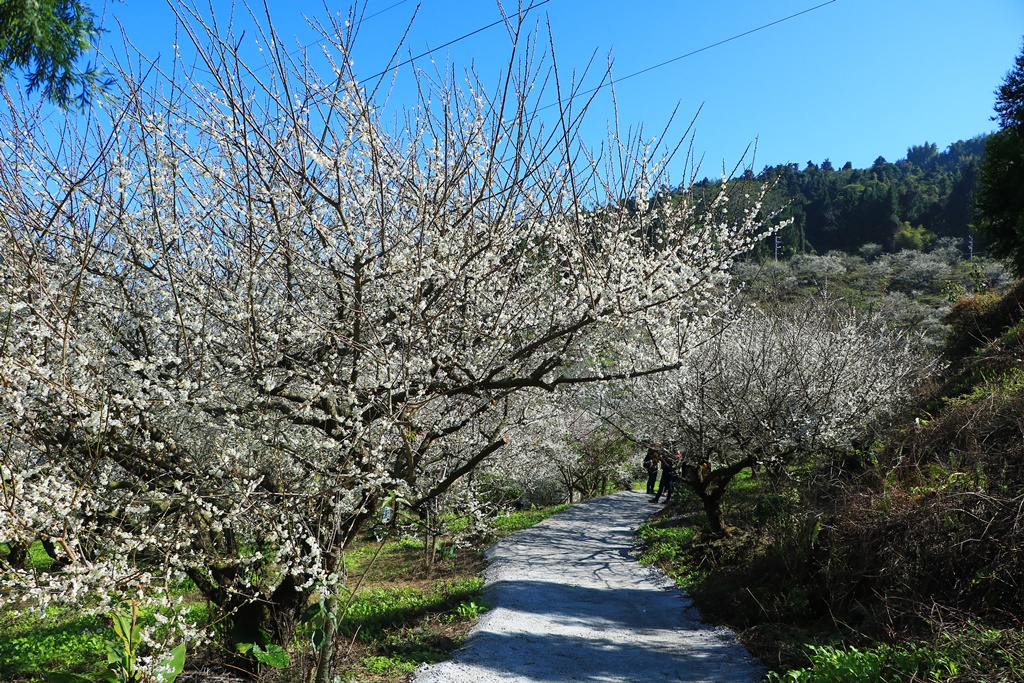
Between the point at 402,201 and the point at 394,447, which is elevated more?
the point at 402,201

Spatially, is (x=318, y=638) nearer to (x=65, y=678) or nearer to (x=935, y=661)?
(x=65, y=678)

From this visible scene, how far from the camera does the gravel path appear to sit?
622 centimetres

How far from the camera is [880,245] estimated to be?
216ft

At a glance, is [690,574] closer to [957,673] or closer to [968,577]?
[968,577]

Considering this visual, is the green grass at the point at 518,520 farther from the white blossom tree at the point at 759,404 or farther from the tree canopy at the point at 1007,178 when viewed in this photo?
the tree canopy at the point at 1007,178

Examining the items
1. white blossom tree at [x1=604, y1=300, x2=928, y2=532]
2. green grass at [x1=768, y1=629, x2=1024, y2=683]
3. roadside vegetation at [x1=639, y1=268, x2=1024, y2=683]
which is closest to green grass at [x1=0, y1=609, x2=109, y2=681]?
green grass at [x1=768, y1=629, x2=1024, y2=683]

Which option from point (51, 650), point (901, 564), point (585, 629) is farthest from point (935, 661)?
point (51, 650)

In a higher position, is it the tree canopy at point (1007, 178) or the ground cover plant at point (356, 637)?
the tree canopy at point (1007, 178)

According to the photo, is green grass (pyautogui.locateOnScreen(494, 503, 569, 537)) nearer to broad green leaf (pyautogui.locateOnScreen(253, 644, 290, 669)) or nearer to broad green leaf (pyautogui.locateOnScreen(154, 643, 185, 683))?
broad green leaf (pyautogui.locateOnScreen(253, 644, 290, 669))

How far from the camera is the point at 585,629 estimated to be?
777 cm

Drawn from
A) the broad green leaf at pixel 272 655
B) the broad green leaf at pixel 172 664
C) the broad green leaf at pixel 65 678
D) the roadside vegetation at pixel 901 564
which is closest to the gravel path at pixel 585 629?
the roadside vegetation at pixel 901 564

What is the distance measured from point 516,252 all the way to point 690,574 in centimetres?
758

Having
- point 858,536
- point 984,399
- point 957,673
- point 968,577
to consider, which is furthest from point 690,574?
point 957,673

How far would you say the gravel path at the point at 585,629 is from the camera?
6223 mm
